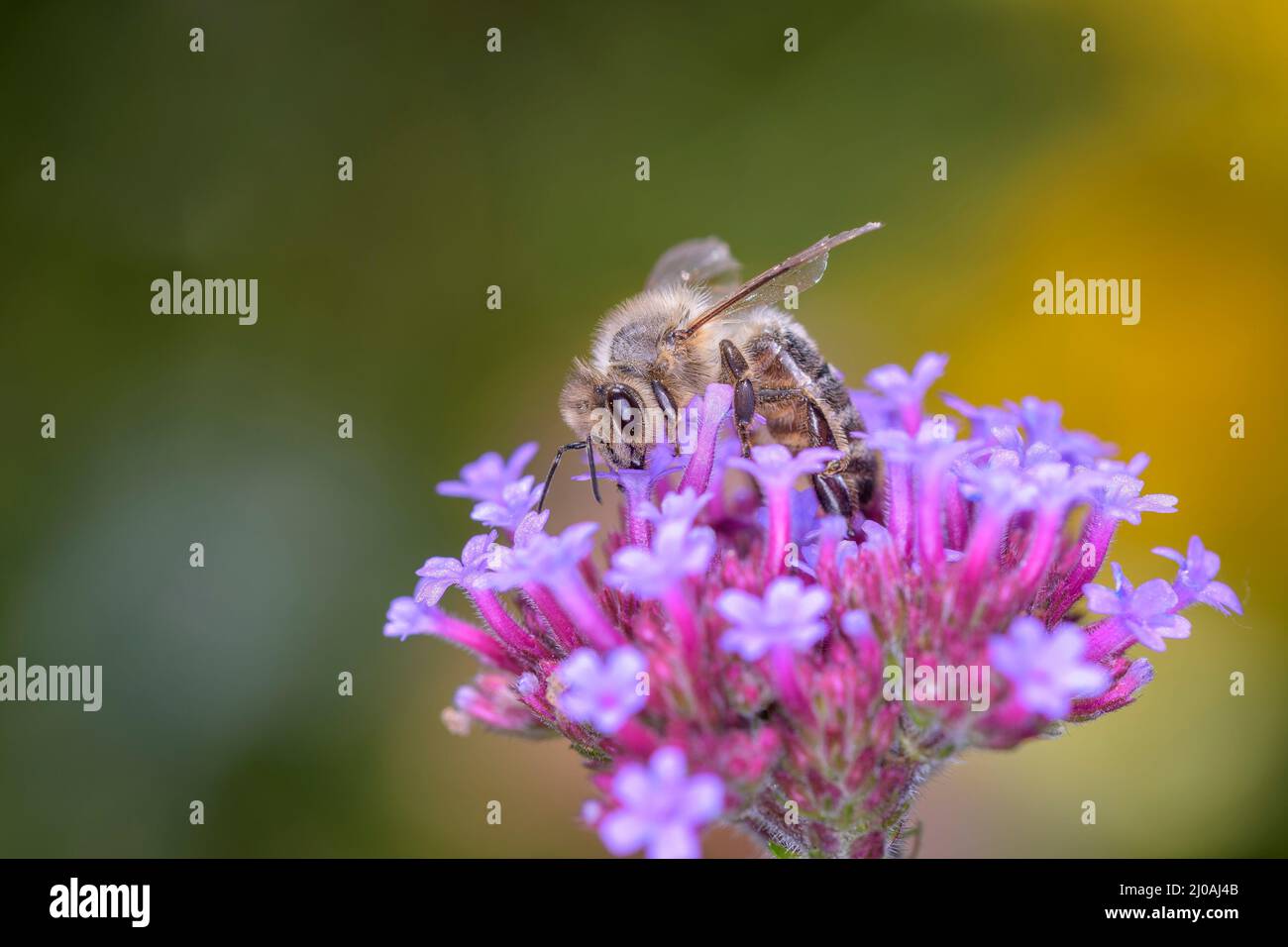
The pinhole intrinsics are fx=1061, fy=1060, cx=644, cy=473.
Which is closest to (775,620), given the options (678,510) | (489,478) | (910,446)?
(678,510)

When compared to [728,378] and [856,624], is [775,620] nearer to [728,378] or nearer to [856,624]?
[856,624]

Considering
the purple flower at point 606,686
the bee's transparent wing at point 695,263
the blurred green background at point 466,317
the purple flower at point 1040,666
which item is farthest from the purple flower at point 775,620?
the blurred green background at point 466,317

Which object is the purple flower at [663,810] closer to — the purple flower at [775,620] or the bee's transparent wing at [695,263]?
the purple flower at [775,620]

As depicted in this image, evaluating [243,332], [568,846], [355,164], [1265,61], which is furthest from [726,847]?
[1265,61]

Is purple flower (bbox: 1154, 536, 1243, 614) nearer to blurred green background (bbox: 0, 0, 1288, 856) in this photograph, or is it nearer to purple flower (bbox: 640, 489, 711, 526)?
purple flower (bbox: 640, 489, 711, 526)

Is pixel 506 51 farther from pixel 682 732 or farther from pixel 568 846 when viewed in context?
pixel 682 732
